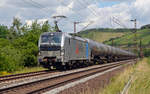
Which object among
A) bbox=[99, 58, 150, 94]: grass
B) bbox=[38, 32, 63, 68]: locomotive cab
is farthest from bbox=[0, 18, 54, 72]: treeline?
bbox=[99, 58, 150, 94]: grass

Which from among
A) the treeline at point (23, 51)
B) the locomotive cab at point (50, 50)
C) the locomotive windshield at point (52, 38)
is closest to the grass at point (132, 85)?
the locomotive cab at point (50, 50)

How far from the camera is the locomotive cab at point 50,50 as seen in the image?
1987 cm

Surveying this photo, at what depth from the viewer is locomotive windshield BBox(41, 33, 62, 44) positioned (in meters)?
20.3

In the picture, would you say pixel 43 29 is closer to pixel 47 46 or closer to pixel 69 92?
pixel 47 46

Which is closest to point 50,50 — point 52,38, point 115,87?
point 52,38

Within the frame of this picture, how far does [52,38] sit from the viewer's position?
20641 millimetres

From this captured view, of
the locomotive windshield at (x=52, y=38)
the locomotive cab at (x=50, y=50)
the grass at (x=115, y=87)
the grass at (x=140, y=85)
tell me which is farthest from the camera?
the locomotive windshield at (x=52, y=38)

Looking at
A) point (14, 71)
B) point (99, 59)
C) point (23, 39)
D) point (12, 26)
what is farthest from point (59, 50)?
point (12, 26)

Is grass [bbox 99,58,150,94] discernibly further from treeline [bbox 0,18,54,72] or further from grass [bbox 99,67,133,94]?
treeline [bbox 0,18,54,72]

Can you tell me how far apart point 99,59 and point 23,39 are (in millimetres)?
11196

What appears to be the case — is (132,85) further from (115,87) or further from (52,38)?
(52,38)

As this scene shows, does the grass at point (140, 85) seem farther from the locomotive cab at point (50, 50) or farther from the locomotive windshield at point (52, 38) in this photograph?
the locomotive windshield at point (52, 38)

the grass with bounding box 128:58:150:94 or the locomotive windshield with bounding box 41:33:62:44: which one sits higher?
the locomotive windshield with bounding box 41:33:62:44

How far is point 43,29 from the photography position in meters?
36.2
